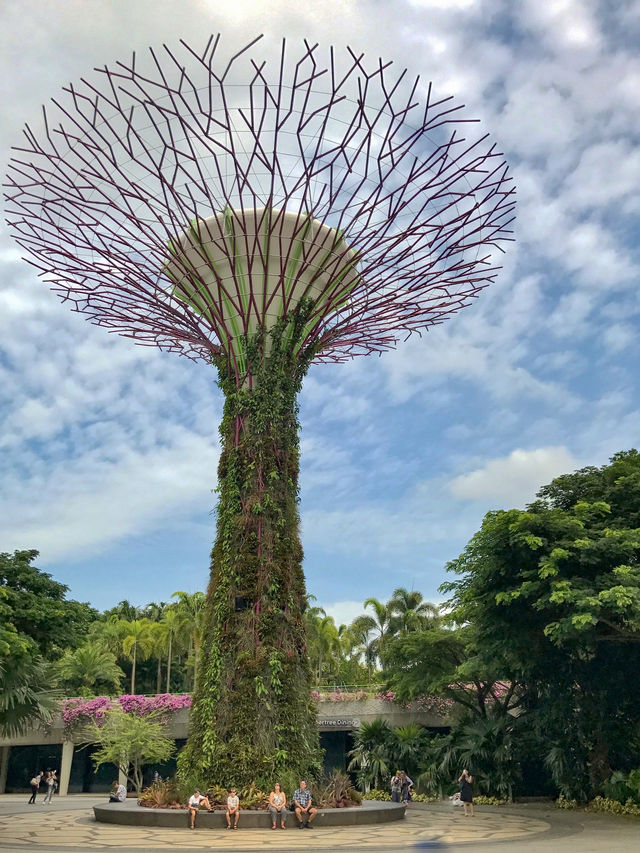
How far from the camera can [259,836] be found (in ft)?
47.2

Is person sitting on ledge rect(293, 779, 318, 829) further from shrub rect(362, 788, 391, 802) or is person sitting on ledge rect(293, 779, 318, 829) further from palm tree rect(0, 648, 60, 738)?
shrub rect(362, 788, 391, 802)

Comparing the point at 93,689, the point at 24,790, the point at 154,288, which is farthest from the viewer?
the point at 93,689

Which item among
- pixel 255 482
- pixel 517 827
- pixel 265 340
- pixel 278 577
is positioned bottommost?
pixel 517 827

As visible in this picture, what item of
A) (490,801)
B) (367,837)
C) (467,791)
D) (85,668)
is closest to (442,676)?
(490,801)

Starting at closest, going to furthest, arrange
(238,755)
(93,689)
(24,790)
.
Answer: (238,755), (24,790), (93,689)

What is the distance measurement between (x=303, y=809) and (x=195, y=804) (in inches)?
82.6

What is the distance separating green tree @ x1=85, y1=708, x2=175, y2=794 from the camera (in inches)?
1379

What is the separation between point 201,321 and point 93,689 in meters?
36.5

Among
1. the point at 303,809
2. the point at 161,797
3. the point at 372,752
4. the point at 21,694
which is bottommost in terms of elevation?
the point at 303,809

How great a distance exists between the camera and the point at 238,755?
17438 mm

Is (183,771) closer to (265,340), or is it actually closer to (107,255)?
(265,340)

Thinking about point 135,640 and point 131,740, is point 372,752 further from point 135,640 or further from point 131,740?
point 135,640

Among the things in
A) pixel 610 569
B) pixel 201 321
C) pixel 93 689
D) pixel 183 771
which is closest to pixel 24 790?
pixel 93 689

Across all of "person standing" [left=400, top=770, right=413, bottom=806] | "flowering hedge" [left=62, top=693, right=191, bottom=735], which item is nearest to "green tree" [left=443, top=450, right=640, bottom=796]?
"person standing" [left=400, top=770, right=413, bottom=806]
